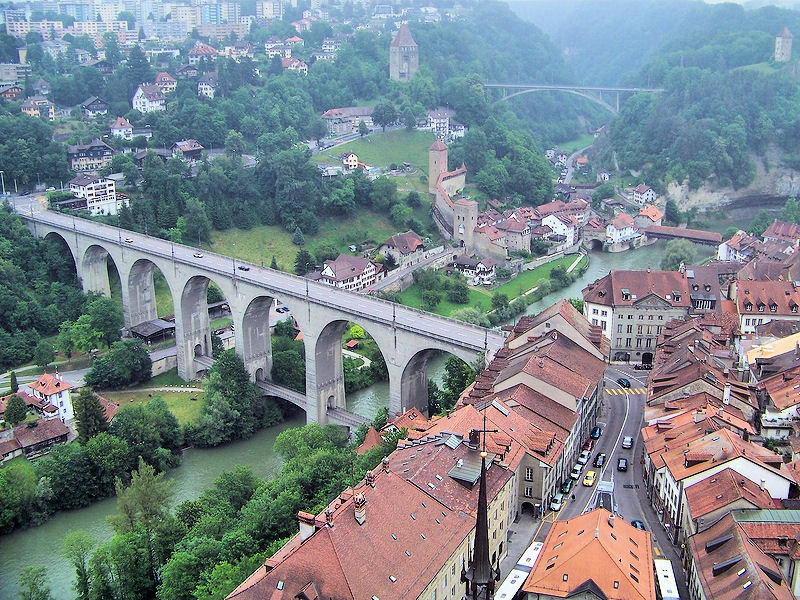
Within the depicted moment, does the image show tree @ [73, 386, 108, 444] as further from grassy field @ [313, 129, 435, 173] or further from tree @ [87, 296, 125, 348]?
grassy field @ [313, 129, 435, 173]

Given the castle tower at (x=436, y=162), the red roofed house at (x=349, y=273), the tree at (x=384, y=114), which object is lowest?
the red roofed house at (x=349, y=273)

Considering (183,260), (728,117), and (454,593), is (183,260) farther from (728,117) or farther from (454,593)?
(728,117)

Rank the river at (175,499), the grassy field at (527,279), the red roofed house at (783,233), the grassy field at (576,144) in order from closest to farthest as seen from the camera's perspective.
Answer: the river at (175,499), the grassy field at (527,279), the red roofed house at (783,233), the grassy field at (576,144)

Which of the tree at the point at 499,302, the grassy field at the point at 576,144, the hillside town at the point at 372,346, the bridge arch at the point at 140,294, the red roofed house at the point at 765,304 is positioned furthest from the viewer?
the grassy field at the point at 576,144

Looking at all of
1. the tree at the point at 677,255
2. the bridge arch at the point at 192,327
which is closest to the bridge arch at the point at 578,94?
the tree at the point at 677,255

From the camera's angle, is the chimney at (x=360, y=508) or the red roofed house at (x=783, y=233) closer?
the chimney at (x=360, y=508)

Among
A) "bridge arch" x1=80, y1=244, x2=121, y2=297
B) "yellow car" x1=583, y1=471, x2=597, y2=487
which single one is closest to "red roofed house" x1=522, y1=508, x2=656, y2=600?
"yellow car" x1=583, y1=471, x2=597, y2=487

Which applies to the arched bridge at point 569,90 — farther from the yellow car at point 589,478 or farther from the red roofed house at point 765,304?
the yellow car at point 589,478

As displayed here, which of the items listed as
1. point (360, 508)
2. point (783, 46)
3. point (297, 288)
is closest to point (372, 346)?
point (297, 288)
